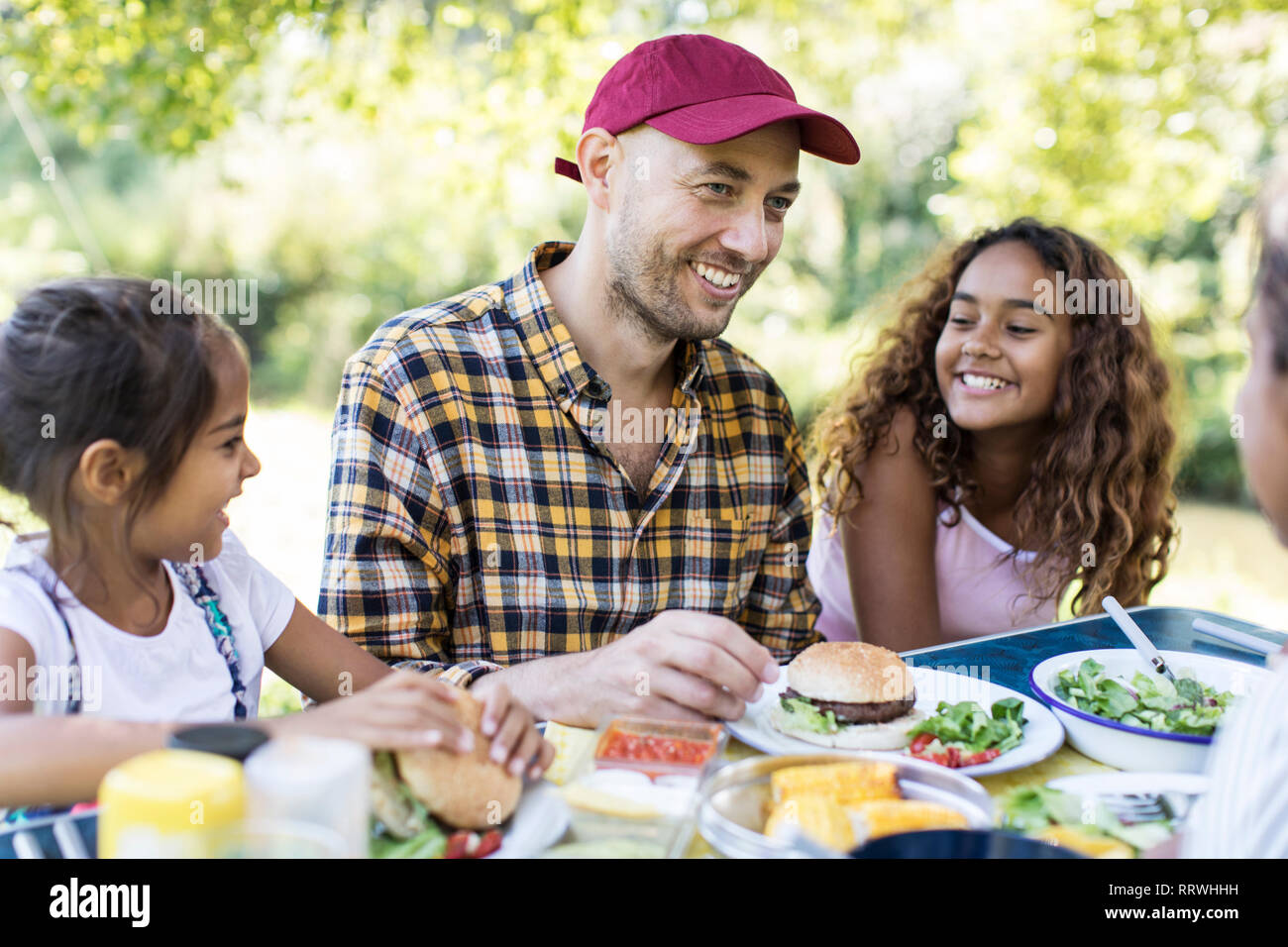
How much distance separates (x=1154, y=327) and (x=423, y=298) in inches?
387

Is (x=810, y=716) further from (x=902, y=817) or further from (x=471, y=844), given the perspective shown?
(x=471, y=844)

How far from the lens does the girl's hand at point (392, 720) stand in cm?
121

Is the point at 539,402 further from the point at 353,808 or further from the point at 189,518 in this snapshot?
the point at 353,808

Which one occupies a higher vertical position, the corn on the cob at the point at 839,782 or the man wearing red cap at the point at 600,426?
the man wearing red cap at the point at 600,426

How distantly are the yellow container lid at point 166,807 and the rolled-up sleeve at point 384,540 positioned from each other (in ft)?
3.46

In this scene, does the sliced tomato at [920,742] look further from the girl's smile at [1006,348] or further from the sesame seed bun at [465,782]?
the girl's smile at [1006,348]

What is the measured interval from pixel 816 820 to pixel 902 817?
102 mm

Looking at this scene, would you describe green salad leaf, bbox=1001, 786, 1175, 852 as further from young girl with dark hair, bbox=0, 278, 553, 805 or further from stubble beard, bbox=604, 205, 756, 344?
stubble beard, bbox=604, 205, 756, 344

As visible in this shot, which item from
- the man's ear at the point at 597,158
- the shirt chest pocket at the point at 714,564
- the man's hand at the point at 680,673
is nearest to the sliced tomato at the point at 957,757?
the man's hand at the point at 680,673

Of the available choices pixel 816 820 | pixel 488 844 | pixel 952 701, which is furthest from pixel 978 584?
pixel 488 844

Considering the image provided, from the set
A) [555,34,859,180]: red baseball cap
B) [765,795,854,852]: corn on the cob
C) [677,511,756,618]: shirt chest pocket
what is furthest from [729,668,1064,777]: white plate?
[555,34,859,180]: red baseball cap

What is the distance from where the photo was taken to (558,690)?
6.02 ft
